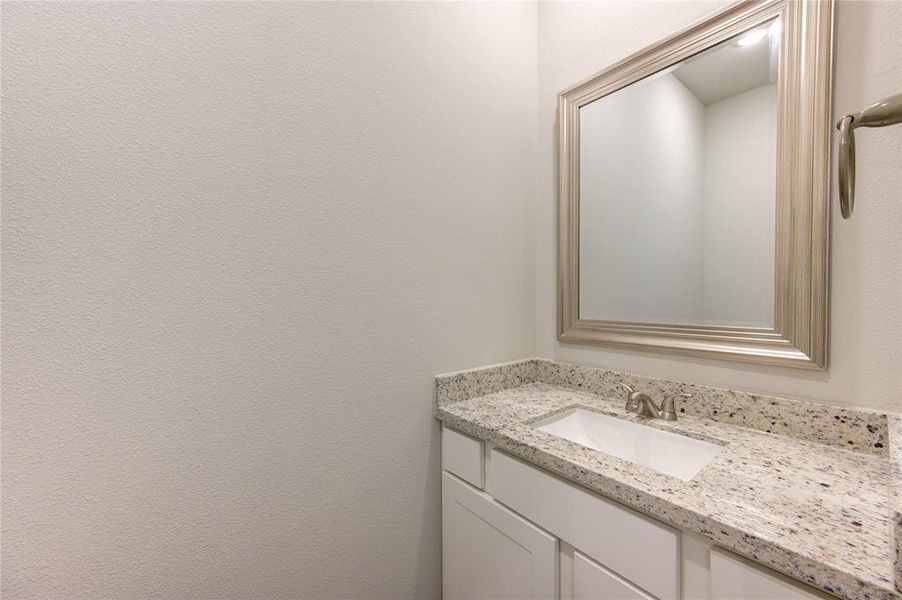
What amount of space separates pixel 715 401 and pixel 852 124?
673mm

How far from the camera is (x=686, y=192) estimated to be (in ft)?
3.42

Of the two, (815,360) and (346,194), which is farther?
(346,194)

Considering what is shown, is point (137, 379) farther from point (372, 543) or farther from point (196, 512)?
point (372, 543)

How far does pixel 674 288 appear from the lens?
1075 millimetres

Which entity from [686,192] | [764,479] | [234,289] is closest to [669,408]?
[764,479]

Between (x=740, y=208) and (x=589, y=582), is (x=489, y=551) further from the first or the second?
(x=740, y=208)

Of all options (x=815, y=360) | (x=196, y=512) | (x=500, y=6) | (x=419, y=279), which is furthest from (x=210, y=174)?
(x=815, y=360)

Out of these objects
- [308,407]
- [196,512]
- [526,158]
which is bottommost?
[196,512]

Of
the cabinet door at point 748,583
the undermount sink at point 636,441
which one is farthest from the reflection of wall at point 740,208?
the cabinet door at point 748,583

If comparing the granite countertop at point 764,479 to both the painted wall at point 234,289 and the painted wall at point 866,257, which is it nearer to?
the painted wall at point 866,257

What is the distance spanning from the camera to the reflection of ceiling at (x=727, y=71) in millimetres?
902

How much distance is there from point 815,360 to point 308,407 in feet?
3.86

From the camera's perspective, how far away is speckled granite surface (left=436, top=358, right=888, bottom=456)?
78 centimetres

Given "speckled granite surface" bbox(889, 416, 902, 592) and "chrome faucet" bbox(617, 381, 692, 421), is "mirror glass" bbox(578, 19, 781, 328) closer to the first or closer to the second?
"chrome faucet" bbox(617, 381, 692, 421)
